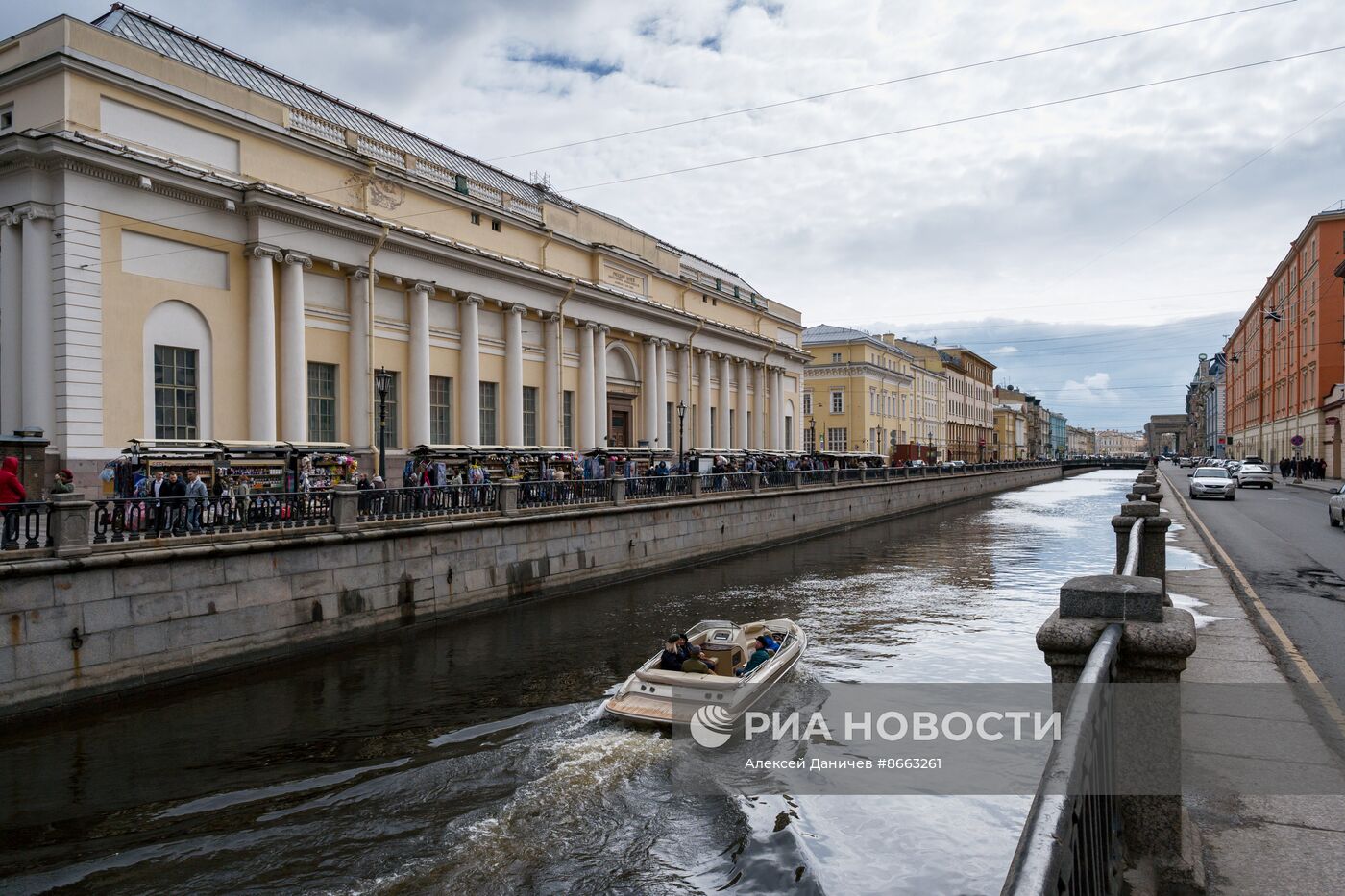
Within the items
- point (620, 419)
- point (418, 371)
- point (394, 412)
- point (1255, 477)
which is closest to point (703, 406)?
point (620, 419)

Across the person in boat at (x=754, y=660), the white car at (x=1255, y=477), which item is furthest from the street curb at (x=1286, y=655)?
the white car at (x=1255, y=477)

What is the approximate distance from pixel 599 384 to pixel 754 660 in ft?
80.8

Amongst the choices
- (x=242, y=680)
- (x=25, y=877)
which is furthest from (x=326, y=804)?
(x=242, y=680)

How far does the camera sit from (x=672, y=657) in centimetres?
1126

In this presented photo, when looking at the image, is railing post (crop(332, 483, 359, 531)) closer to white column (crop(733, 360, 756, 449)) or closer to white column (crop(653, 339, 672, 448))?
white column (crop(653, 339, 672, 448))

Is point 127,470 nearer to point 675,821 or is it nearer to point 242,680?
point 242,680

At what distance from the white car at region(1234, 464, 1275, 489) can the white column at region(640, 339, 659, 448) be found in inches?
1198

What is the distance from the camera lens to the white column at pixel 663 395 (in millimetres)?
40406

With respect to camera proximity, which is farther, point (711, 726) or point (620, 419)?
point (620, 419)

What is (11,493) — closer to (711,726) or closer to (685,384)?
(711,726)

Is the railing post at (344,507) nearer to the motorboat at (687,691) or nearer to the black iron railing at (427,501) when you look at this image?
the black iron railing at (427,501)

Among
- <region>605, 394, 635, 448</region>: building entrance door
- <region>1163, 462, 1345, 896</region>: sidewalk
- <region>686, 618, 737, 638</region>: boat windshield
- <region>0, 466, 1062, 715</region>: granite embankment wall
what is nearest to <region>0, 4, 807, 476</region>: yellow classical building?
<region>605, 394, 635, 448</region>: building entrance door

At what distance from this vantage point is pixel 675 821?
8.32 metres

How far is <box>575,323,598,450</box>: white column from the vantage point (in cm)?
3478
